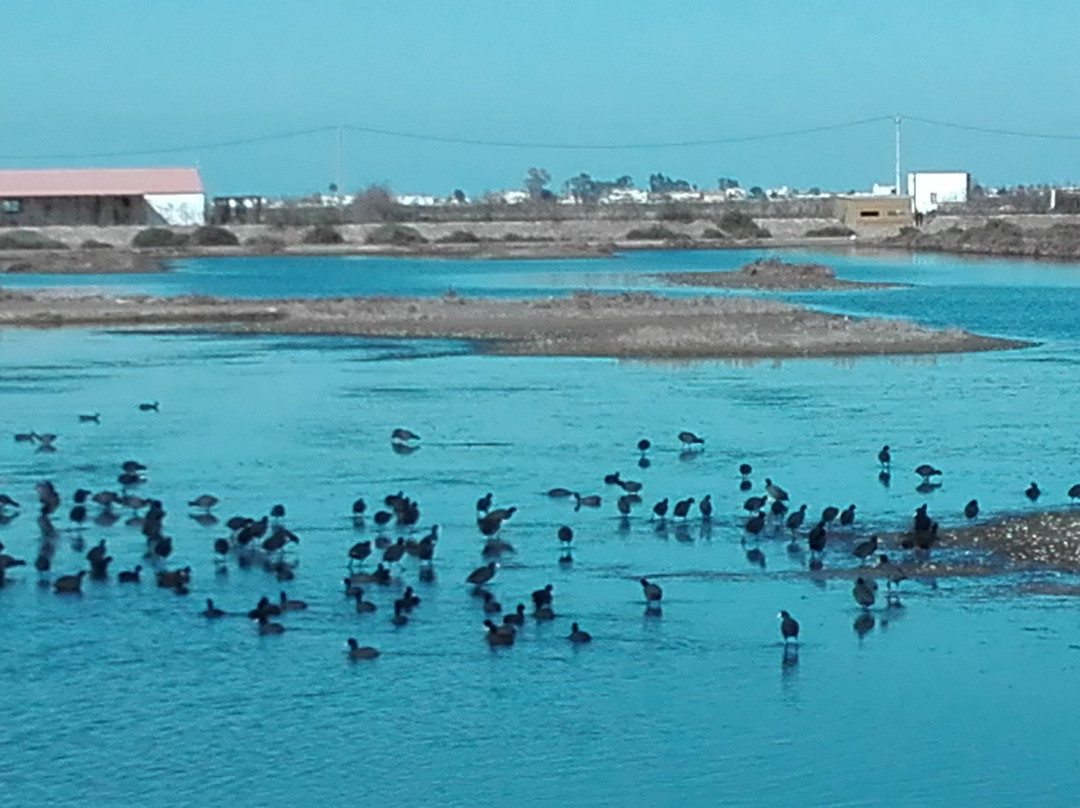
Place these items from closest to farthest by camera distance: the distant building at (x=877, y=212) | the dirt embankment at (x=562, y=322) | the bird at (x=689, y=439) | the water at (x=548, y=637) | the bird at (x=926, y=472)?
the water at (x=548, y=637), the bird at (x=926, y=472), the bird at (x=689, y=439), the dirt embankment at (x=562, y=322), the distant building at (x=877, y=212)

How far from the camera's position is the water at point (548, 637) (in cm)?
1170

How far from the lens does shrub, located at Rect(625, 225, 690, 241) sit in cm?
10806

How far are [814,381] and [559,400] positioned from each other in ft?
15.6

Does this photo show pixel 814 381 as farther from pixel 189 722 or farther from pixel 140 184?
pixel 140 184

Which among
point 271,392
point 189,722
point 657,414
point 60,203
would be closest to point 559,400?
point 657,414

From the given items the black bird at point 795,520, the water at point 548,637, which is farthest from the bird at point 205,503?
the black bird at point 795,520

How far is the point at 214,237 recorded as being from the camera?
9675cm

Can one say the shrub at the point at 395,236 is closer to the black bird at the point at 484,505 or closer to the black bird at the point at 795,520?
the black bird at the point at 484,505

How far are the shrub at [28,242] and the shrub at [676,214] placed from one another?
3875cm

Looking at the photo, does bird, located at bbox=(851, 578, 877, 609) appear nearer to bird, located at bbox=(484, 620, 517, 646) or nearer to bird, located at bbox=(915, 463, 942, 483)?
bird, located at bbox=(484, 620, 517, 646)

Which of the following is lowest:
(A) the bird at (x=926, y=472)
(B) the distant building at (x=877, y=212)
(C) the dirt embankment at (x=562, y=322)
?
(A) the bird at (x=926, y=472)

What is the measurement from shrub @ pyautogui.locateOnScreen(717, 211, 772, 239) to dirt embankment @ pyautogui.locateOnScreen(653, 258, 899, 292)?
45.2 meters

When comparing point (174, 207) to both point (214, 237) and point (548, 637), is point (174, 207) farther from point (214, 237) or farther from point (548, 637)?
point (548, 637)

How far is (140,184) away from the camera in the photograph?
10606cm
